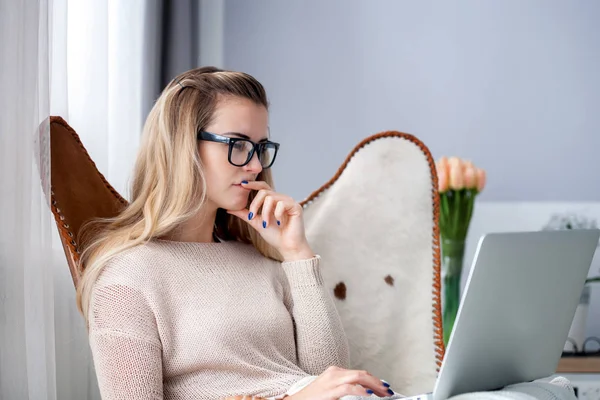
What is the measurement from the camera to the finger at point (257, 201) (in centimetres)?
157

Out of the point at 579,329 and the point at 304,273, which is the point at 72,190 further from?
the point at 579,329

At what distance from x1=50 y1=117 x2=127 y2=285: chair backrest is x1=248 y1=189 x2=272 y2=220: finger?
29 cm

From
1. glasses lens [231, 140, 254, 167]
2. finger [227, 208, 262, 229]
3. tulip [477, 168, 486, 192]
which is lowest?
tulip [477, 168, 486, 192]

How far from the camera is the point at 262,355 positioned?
4.83 ft

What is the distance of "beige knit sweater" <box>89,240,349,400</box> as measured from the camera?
4.33 feet

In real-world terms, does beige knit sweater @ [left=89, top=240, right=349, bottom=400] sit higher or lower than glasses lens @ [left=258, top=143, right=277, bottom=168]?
lower

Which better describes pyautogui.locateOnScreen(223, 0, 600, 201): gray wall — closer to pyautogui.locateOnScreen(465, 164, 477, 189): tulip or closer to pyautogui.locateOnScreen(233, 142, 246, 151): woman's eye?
pyautogui.locateOnScreen(465, 164, 477, 189): tulip

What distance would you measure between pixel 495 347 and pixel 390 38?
78.6 inches

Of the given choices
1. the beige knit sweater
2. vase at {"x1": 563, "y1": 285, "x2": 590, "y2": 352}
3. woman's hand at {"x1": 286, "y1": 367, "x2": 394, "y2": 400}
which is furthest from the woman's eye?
vase at {"x1": 563, "y1": 285, "x2": 590, "y2": 352}

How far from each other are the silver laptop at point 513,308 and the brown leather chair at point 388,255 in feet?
1.43

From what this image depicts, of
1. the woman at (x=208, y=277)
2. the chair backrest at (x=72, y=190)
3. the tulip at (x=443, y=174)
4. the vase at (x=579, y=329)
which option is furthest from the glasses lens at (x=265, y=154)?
the vase at (x=579, y=329)

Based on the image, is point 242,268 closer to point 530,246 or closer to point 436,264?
point 436,264

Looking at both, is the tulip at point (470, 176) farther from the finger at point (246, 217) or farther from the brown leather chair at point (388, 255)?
the finger at point (246, 217)

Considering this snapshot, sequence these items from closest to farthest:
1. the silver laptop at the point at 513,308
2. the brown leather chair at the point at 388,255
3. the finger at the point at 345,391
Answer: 1. the silver laptop at the point at 513,308
2. the finger at the point at 345,391
3. the brown leather chair at the point at 388,255
